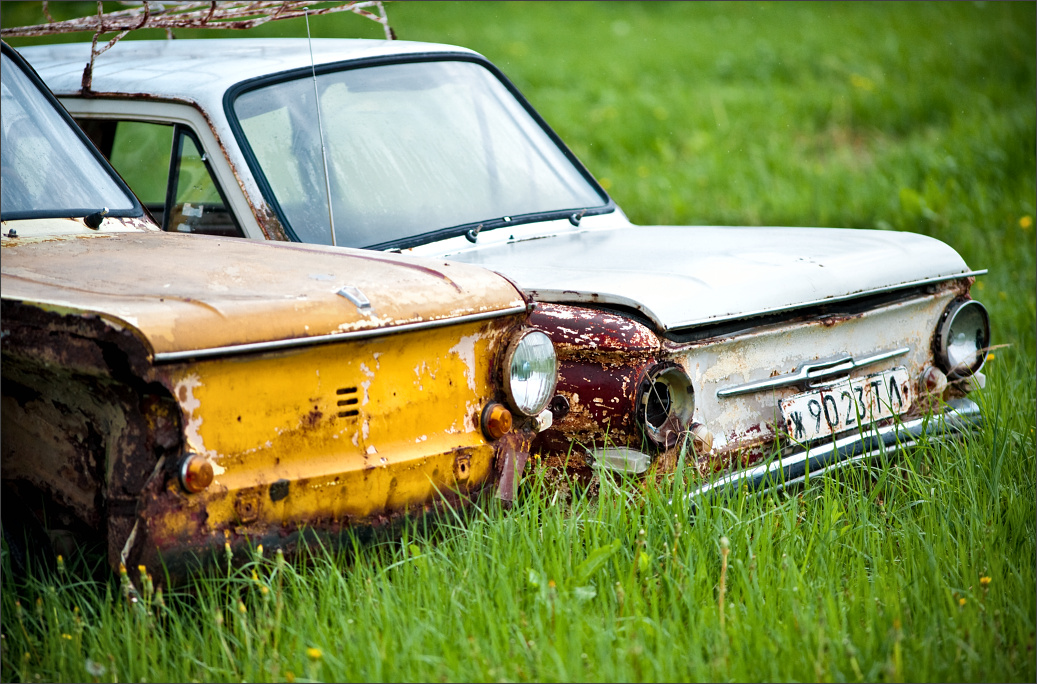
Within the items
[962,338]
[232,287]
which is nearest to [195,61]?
[232,287]

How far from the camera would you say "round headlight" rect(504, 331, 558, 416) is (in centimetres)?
227

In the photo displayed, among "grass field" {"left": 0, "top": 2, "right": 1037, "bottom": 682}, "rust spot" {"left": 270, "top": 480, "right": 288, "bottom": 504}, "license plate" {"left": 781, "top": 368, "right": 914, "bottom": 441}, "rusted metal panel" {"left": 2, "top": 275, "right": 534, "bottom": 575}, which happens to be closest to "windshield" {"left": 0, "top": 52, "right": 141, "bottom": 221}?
"rusted metal panel" {"left": 2, "top": 275, "right": 534, "bottom": 575}

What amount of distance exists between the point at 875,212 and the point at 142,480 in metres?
6.14

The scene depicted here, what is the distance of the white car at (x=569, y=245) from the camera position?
2496mm

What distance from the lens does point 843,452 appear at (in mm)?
2713

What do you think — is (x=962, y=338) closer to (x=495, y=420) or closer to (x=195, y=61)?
(x=495, y=420)

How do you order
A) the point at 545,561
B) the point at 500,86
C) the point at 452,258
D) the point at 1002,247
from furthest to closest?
1. the point at 1002,247
2. the point at 500,86
3. the point at 452,258
4. the point at 545,561

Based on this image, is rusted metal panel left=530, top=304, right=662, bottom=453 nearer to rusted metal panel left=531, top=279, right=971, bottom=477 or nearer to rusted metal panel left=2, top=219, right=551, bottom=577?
rusted metal panel left=531, top=279, right=971, bottom=477

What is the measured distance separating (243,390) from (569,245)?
5.07ft

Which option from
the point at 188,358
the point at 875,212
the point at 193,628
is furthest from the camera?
the point at 875,212

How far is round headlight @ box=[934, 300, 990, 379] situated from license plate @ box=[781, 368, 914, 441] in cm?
22

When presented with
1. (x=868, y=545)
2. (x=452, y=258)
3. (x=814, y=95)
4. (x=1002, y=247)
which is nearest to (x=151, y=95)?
(x=452, y=258)

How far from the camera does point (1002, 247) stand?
5.99 metres

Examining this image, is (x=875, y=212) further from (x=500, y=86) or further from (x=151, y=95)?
(x=151, y=95)
